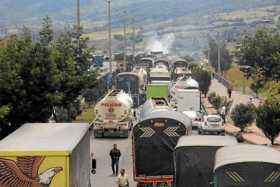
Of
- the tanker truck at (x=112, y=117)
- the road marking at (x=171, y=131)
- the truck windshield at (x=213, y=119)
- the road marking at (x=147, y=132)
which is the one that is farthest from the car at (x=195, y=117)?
the road marking at (x=147, y=132)

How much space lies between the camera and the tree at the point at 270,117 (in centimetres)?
3488

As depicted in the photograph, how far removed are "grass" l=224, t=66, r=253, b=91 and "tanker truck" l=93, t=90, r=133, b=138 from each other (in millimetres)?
50459

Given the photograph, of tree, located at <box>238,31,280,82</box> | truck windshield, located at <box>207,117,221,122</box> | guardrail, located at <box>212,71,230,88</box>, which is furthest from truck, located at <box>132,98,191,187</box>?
guardrail, located at <box>212,71,230,88</box>

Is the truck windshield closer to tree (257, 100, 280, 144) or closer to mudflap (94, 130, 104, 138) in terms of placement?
mudflap (94, 130, 104, 138)

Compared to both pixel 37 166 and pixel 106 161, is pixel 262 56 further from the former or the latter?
pixel 37 166

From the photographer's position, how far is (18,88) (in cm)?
2648

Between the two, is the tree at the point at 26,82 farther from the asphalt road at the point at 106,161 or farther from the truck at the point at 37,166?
the truck at the point at 37,166

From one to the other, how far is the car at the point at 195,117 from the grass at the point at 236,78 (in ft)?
141

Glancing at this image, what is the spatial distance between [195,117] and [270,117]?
13.1m

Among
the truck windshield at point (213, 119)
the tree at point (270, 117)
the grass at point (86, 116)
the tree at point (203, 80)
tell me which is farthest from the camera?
the tree at point (203, 80)

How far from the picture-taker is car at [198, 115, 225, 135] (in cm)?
4432

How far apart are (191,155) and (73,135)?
3095 millimetres

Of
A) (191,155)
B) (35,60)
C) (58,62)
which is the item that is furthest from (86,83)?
(191,155)

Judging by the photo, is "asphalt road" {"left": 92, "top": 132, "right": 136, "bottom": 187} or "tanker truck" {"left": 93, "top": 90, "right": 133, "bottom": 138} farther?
"tanker truck" {"left": 93, "top": 90, "right": 133, "bottom": 138}
